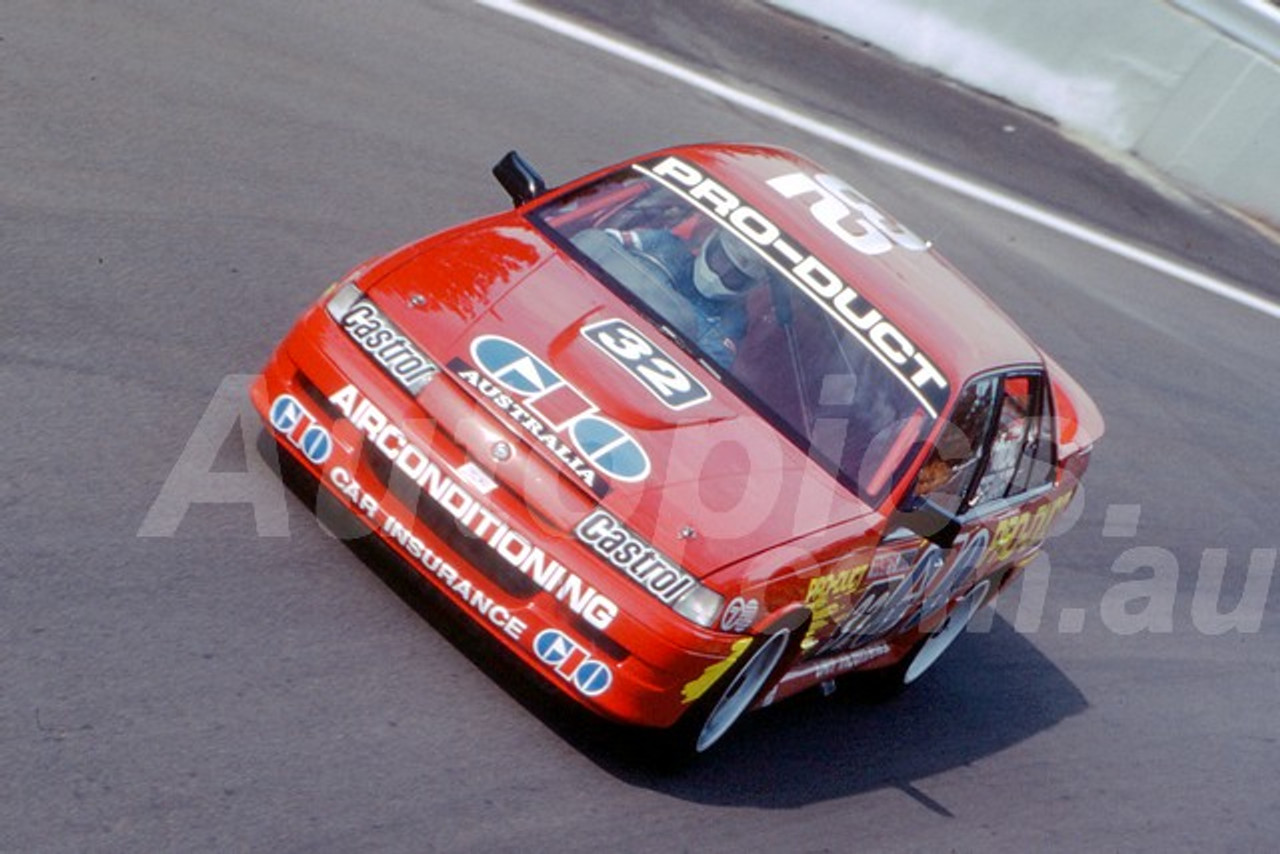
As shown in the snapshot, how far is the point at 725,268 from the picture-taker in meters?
6.61

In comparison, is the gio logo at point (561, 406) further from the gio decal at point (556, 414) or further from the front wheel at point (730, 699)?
the front wheel at point (730, 699)

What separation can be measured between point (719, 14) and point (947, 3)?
1851mm

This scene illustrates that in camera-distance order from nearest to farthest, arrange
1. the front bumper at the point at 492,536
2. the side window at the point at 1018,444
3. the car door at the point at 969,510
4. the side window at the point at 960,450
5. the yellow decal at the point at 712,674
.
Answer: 1. the front bumper at the point at 492,536
2. the yellow decal at the point at 712,674
3. the car door at the point at 969,510
4. the side window at the point at 960,450
5. the side window at the point at 1018,444

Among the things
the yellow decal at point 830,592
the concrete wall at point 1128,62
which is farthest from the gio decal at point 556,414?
the concrete wall at point 1128,62

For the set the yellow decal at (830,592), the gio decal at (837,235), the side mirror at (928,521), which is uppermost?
the gio decal at (837,235)

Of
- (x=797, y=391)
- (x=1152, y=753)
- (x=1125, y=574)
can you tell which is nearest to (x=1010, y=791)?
(x=1152, y=753)

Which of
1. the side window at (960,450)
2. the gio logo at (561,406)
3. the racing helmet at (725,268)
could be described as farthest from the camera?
the racing helmet at (725,268)

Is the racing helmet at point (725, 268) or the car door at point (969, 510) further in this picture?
the racing helmet at point (725, 268)

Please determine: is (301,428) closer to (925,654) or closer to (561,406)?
(561,406)

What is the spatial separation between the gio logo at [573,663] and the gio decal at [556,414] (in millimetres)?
444

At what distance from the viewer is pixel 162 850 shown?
459 centimetres

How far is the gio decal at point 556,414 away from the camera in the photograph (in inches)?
222

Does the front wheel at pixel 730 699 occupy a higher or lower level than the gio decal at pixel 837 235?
lower

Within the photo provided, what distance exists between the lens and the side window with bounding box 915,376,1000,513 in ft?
21.1
